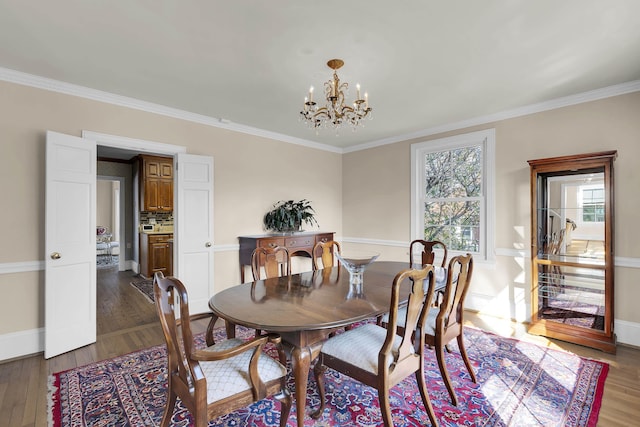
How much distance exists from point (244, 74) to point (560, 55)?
2654 mm

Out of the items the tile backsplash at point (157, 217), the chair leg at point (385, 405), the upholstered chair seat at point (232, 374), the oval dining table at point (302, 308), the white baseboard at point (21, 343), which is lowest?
the white baseboard at point (21, 343)

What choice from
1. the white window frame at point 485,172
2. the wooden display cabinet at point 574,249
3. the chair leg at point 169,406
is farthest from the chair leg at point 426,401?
the white window frame at point 485,172

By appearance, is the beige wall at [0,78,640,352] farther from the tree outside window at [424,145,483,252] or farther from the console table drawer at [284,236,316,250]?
the console table drawer at [284,236,316,250]

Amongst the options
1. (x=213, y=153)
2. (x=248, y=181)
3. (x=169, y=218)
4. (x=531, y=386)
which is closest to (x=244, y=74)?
(x=213, y=153)

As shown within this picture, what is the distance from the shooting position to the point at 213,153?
4.11m

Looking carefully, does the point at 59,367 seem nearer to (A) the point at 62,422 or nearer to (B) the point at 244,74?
(A) the point at 62,422

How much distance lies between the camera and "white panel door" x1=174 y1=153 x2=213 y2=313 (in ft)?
12.3

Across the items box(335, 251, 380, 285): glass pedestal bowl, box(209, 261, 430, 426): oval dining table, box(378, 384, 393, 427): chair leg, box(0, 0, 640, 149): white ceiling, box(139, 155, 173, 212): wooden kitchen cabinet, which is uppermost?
box(0, 0, 640, 149): white ceiling

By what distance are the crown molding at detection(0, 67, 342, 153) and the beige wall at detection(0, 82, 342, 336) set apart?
53 millimetres

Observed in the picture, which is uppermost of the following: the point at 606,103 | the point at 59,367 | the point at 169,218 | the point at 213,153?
the point at 606,103

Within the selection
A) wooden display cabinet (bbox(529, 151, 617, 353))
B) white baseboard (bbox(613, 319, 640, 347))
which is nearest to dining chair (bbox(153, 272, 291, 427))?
wooden display cabinet (bbox(529, 151, 617, 353))

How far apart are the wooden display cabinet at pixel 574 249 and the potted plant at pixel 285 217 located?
9.77 feet

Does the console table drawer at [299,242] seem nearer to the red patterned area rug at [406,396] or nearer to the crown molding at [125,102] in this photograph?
the crown molding at [125,102]

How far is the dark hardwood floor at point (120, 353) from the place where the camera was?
2006 millimetres
